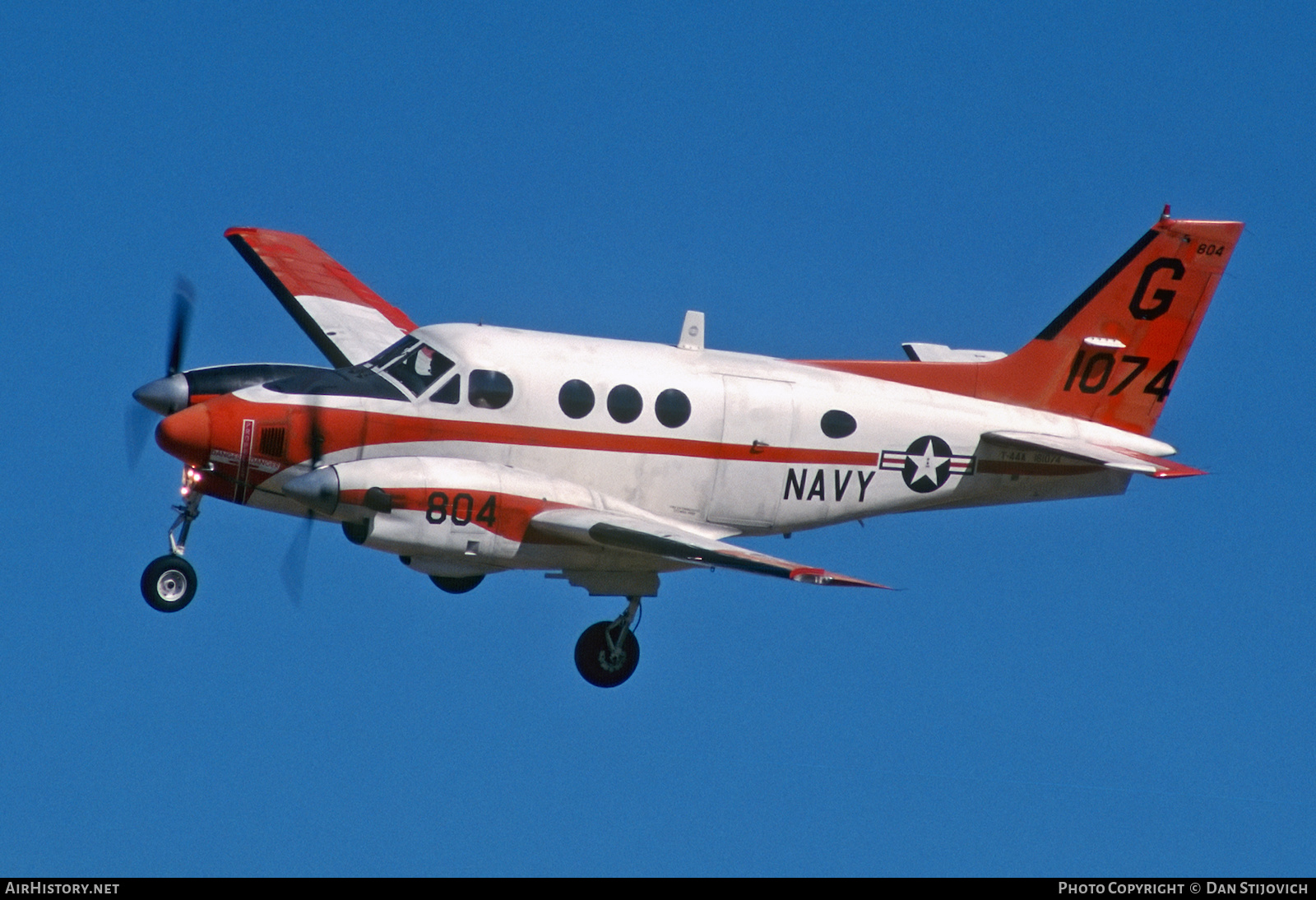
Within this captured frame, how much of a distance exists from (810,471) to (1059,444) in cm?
370

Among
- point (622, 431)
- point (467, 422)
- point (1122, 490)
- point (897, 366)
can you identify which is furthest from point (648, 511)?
point (1122, 490)

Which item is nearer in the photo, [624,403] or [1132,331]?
[624,403]

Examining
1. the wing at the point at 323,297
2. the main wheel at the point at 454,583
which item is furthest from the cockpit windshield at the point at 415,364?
the main wheel at the point at 454,583

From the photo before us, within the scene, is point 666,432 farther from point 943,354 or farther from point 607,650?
point 943,354

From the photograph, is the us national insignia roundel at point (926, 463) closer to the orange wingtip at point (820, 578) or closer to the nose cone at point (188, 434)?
the orange wingtip at point (820, 578)

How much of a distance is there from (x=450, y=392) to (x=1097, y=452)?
9.30 metres

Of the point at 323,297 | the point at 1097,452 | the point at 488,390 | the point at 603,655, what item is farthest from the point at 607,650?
the point at 323,297

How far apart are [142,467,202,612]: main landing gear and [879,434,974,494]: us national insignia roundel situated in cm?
941

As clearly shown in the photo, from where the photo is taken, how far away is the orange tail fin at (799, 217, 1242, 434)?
91.9ft

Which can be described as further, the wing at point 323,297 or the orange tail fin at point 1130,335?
the wing at point 323,297

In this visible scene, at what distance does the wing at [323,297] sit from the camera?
29234 millimetres

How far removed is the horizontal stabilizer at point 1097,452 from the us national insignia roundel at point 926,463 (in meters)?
0.62

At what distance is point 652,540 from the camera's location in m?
23.2
